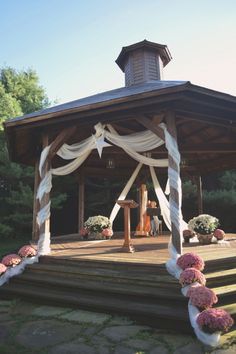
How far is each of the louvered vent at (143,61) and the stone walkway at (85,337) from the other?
28.4ft

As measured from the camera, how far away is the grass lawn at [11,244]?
13.1m

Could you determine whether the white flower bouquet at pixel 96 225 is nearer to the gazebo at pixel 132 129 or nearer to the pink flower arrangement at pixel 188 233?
the gazebo at pixel 132 129

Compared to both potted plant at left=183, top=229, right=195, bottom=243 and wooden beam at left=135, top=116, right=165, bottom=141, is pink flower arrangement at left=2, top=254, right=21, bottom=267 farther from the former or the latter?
potted plant at left=183, top=229, right=195, bottom=243

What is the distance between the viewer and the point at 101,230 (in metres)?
10.0

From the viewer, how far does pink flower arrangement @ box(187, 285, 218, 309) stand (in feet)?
14.2

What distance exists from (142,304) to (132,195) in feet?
37.5

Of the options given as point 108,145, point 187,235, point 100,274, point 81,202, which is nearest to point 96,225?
point 81,202

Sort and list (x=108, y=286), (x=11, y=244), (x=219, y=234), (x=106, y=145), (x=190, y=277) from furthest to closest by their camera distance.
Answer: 1. (x=11, y=244)
2. (x=219, y=234)
3. (x=106, y=145)
4. (x=108, y=286)
5. (x=190, y=277)

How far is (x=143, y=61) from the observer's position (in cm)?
1150

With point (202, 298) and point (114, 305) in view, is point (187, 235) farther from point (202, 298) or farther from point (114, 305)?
point (202, 298)

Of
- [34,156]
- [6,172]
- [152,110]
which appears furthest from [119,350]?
[6,172]

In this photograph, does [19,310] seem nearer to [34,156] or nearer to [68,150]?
[68,150]

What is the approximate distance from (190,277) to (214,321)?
2.43ft

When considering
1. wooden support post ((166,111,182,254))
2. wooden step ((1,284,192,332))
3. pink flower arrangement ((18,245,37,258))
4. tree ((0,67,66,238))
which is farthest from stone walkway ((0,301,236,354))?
tree ((0,67,66,238))
